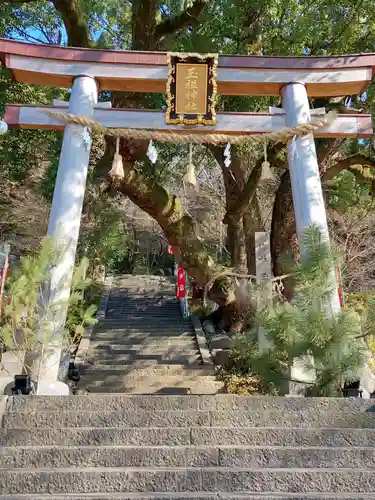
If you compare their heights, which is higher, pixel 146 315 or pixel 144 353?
pixel 146 315

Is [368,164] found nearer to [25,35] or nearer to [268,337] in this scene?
[268,337]

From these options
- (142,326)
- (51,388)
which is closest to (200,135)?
(51,388)

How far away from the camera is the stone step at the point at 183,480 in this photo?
331 centimetres

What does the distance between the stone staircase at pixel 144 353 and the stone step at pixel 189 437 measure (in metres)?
4.79

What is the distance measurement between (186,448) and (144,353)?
7.65 meters

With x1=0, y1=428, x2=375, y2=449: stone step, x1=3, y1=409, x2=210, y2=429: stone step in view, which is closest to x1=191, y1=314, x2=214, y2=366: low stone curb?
x1=3, y1=409, x2=210, y2=429: stone step

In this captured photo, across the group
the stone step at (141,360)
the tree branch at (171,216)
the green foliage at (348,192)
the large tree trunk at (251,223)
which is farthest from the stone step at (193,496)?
the green foliage at (348,192)

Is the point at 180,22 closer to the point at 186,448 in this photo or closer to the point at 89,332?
the point at 89,332

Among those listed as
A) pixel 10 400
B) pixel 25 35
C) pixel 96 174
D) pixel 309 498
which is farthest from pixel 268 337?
pixel 25 35

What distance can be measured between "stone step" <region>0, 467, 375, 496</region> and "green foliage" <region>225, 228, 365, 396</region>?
1113 mm

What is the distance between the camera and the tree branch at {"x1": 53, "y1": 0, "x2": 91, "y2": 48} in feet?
26.3

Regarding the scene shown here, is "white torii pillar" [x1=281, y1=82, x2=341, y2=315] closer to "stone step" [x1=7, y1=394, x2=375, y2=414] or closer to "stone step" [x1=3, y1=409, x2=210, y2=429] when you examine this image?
"stone step" [x1=7, y1=394, x2=375, y2=414]

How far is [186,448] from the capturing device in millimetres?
3635

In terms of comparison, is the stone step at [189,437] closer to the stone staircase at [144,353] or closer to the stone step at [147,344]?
the stone staircase at [144,353]
